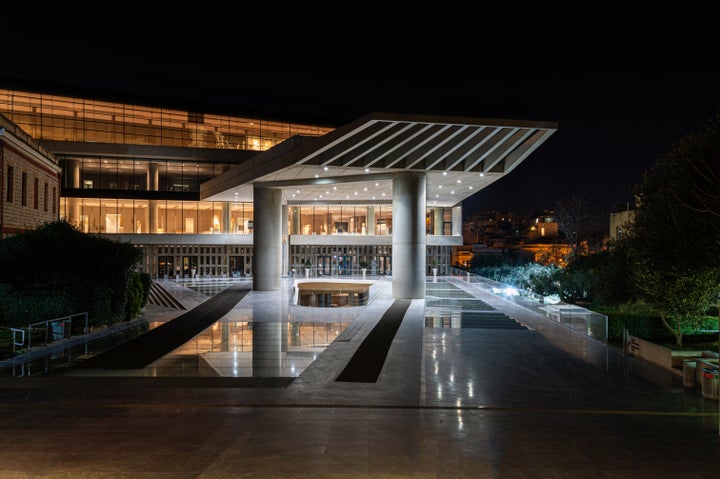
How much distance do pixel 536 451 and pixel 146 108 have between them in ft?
174

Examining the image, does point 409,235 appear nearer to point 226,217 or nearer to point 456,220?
point 226,217

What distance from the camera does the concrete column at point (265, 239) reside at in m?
34.2

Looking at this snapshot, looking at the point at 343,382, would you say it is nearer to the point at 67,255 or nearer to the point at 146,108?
the point at 67,255

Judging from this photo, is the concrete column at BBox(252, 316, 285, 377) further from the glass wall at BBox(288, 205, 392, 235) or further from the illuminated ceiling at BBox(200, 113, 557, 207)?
the glass wall at BBox(288, 205, 392, 235)

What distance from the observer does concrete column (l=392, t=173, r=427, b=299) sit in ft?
92.3

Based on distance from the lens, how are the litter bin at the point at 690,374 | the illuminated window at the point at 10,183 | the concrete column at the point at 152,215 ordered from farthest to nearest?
the concrete column at the point at 152,215 → the illuminated window at the point at 10,183 → the litter bin at the point at 690,374

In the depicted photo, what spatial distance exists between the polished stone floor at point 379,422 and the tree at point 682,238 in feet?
6.80

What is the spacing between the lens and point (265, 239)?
34.1 meters

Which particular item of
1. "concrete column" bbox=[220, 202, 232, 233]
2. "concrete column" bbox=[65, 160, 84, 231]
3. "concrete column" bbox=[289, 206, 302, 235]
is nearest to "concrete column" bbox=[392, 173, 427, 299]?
"concrete column" bbox=[220, 202, 232, 233]

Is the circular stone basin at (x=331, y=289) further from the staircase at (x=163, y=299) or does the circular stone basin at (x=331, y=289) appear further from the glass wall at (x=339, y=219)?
the glass wall at (x=339, y=219)

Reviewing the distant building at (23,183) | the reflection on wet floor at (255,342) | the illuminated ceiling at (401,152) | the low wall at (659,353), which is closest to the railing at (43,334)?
the reflection on wet floor at (255,342)

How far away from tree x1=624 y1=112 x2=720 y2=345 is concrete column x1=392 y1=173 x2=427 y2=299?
14105mm

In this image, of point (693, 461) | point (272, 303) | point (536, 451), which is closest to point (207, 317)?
point (272, 303)

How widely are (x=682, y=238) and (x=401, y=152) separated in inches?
605
